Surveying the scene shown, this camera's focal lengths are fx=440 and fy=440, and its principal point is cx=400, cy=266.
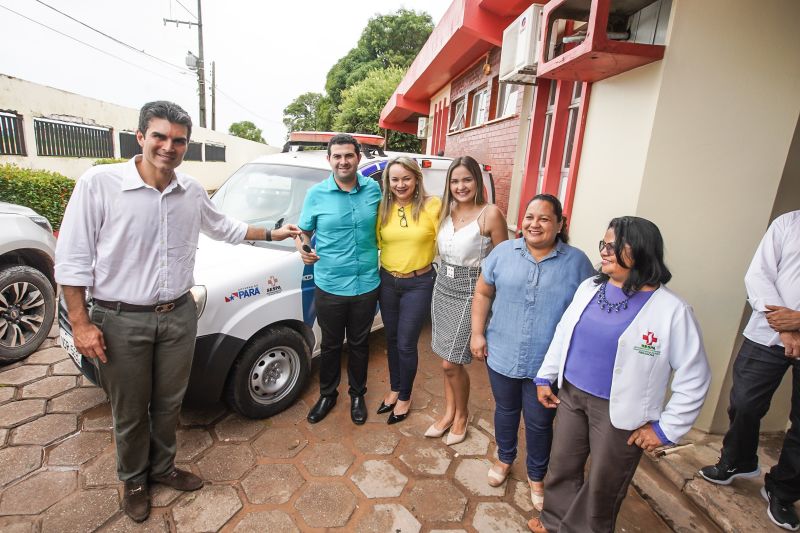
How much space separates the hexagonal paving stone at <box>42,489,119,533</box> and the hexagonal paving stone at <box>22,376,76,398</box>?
1.31 metres

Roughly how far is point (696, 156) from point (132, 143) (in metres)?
15.6

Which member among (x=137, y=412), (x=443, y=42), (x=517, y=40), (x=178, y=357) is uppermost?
(x=443, y=42)

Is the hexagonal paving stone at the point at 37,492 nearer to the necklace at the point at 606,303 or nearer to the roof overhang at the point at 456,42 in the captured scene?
the necklace at the point at 606,303

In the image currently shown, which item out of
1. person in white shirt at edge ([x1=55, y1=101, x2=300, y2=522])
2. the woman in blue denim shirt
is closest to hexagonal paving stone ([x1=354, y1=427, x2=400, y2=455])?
the woman in blue denim shirt

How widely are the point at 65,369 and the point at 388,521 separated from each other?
10.1 feet

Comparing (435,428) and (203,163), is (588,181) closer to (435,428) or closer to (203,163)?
(435,428)

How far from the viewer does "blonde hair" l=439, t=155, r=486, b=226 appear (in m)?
2.63

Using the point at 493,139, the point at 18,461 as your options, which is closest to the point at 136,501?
the point at 18,461

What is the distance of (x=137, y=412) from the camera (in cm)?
222

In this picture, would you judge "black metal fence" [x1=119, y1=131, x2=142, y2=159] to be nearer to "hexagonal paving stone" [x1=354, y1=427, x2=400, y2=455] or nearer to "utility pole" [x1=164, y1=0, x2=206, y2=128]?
"utility pole" [x1=164, y1=0, x2=206, y2=128]

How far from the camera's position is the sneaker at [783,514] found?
7.68 ft

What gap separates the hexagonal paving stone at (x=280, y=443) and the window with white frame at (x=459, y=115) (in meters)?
7.29

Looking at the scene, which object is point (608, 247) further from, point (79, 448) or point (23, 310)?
point (23, 310)

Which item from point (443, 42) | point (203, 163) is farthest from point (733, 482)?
point (203, 163)
